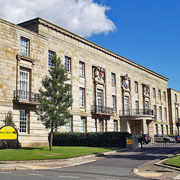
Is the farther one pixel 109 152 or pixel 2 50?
pixel 2 50

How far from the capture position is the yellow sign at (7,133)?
24541mm

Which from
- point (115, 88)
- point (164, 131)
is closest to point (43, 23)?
point (115, 88)

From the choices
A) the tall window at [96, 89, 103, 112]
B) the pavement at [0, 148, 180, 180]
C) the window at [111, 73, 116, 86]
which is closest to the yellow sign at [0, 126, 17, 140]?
the pavement at [0, 148, 180, 180]

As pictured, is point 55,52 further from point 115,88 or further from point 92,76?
point 115,88

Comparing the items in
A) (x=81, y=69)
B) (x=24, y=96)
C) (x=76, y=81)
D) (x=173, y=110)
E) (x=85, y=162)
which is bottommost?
(x=85, y=162)

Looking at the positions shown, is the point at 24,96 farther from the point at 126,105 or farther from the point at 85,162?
the point at 126,105

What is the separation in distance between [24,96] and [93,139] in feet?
28.9

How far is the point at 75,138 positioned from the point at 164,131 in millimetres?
36976

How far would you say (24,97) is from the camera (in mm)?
29625

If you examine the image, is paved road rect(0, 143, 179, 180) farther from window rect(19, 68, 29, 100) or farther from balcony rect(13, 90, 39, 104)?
window rect(19, 68, 29, 100)

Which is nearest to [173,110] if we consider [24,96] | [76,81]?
[76,81]

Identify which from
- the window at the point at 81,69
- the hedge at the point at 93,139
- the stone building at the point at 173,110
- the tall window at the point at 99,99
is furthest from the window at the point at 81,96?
the stone building at the point at 173,110

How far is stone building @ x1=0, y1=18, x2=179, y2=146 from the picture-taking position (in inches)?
1152

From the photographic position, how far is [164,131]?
2530 inches
